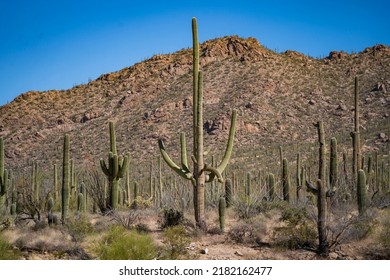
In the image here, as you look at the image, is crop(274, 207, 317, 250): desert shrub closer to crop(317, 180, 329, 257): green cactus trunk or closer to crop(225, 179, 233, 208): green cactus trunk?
crop(317, 180, 329, 257): green cactus trunk

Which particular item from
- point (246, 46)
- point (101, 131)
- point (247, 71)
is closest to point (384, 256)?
point (101, 131)

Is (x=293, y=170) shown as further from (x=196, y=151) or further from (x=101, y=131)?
(x=196, y=151)

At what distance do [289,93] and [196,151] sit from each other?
129 feet

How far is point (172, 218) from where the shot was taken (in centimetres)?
1074

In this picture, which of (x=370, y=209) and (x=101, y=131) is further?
(x=101, y=131)

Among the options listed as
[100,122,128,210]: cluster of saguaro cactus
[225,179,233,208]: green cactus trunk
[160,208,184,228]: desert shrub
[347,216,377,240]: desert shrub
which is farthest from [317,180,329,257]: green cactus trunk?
[100,122,128,210]: cluster of saguaro cactus

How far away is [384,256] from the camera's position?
25.4 ft

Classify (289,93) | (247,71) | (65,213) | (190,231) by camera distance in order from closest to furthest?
(190,231)
(65,213)
(289,93)
(247,71)

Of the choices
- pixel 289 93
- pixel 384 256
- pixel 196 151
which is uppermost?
pixel 289 93

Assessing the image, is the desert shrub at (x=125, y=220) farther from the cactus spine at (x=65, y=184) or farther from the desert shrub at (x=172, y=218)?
the cactus spine at (x=65, y=184)

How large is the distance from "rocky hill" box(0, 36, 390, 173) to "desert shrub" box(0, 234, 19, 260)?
68.9 feet

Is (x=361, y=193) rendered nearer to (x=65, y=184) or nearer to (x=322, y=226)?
(x=322, y=226)

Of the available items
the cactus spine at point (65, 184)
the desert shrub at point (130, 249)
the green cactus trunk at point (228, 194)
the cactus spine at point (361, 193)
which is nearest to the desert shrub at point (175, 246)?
the desert shrub at point (130, 249)

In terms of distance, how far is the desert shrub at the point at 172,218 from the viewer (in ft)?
35.0
